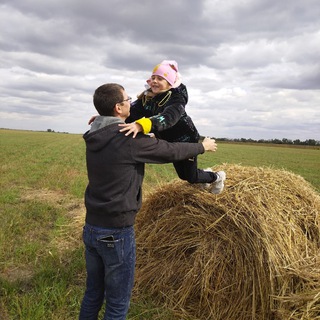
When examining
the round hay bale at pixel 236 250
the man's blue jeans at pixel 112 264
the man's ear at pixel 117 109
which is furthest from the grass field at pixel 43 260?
the man's ear at pixel 117 109

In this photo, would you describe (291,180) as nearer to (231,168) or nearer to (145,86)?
(231,168)

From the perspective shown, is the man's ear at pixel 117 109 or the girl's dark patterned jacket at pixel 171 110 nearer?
the man's ear at pixel 117 109

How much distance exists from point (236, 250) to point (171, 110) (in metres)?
1.65

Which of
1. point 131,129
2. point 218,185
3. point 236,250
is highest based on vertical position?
point 131,129

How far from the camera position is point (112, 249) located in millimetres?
2666

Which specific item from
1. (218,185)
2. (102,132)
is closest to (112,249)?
(102,132)

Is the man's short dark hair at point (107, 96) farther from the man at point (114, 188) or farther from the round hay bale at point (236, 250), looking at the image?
the round hay bale at point (236, 250)

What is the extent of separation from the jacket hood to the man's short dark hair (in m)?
0.09

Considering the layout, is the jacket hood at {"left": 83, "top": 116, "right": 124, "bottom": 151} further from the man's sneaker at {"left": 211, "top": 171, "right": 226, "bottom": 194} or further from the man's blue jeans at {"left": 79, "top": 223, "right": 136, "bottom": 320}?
the man's sneaker at {"left": 211, "top": 171, "right": 226, "bottom": 194}

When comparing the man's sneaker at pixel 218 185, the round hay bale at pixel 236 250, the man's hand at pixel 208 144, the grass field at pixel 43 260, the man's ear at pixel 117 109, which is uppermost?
the man's ear at pixel 117 109

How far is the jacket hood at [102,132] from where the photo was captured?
266cm

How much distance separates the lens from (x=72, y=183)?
37.0 feet

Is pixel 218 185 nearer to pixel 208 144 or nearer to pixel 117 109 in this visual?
pixel 208 144

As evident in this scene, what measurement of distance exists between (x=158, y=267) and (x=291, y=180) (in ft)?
7.02
